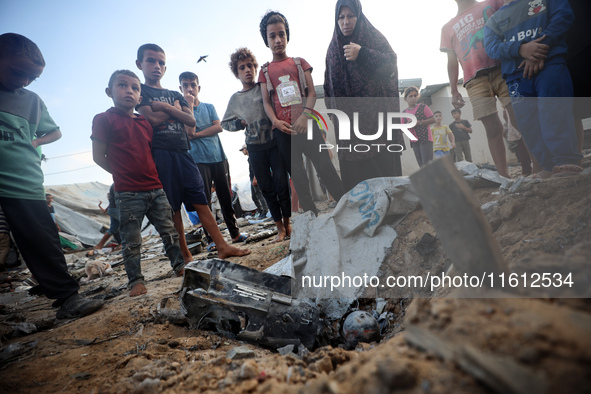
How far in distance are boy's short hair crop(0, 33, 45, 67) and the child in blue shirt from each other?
3385 mm

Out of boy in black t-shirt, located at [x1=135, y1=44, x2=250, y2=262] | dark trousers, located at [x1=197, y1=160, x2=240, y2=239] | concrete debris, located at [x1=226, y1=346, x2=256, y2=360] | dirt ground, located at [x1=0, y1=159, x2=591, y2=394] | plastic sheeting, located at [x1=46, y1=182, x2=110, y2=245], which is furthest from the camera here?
plastic sheeting, located at [x1=46, y1=182, x2=110, y2=245]

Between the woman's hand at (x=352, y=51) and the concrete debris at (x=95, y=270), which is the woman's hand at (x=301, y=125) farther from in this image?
the concrete debris at (x=95, y=270)

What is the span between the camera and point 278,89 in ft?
8.87

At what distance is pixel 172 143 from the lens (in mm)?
2658

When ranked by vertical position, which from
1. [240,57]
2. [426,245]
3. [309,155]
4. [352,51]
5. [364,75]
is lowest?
[426,245]

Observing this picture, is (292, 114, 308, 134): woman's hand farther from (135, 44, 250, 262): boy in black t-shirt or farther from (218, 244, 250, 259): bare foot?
(218, 244, 250, 259): bare foot

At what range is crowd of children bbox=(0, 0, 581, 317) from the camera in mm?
1815

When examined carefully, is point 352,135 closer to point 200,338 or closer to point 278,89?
point 278,89

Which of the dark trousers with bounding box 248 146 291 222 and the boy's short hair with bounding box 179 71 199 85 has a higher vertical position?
the boy's short hair with bounding box 179 71 199 85

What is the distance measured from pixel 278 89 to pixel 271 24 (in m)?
0.65

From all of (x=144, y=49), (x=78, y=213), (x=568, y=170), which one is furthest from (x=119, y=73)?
(x=78, y=213)

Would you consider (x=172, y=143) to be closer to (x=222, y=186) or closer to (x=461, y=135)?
(x=222, y=186)

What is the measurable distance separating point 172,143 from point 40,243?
1.29m

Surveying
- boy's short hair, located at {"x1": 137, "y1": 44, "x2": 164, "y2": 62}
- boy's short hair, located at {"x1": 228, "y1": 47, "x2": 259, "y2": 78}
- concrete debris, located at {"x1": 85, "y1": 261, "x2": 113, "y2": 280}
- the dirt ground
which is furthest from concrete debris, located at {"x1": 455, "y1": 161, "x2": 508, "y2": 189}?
concrete debris, located at {"x1": 85, "y1": 261, "x2": 113, "y2": 280}
